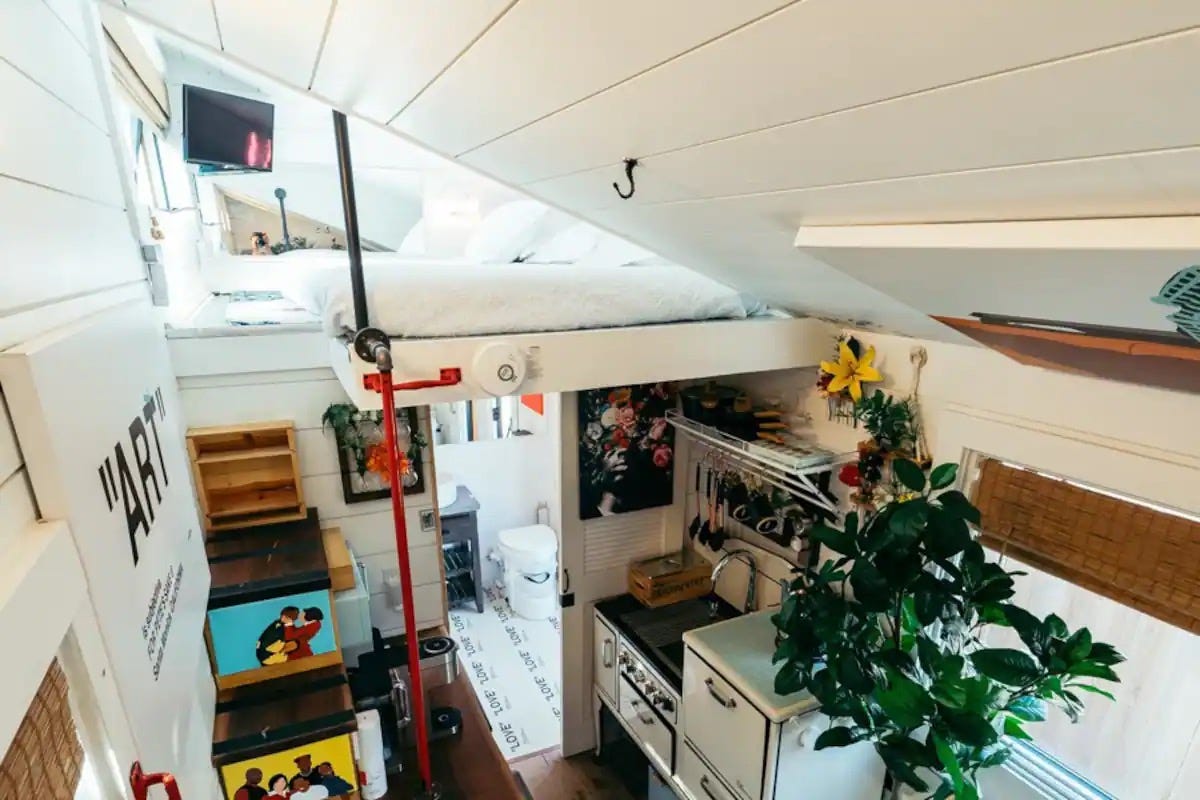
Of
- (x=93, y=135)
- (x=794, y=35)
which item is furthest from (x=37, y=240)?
(x=794, y=35)

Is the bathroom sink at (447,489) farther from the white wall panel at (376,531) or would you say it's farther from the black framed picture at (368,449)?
the black framed picture at (368,449)

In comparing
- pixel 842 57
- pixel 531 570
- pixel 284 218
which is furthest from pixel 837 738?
pixel 284 218

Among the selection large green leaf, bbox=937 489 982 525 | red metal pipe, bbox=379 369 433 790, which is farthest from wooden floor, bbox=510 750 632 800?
large green leaf, bbox=937 489 982 525

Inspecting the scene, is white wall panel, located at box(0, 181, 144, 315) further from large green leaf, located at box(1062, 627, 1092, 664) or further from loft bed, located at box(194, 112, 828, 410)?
large green leaf, located at box(1062, 627, 1092, 664)

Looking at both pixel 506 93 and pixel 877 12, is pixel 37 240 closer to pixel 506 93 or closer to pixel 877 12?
pixel 506 93

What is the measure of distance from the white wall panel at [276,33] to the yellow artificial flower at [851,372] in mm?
1418

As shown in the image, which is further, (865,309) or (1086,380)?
(865,309)

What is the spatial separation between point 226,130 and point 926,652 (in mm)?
2667

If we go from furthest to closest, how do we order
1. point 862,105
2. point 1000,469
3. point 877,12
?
point 1000,469 < point 862,105 < point 877,12

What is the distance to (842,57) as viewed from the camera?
479 mm

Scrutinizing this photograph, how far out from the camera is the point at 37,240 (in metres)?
0.63

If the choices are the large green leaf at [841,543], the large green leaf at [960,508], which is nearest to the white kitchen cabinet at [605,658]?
the large green leaf at [841,543]

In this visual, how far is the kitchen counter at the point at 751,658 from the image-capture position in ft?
4.97

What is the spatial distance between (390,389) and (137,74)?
1.65 meters
